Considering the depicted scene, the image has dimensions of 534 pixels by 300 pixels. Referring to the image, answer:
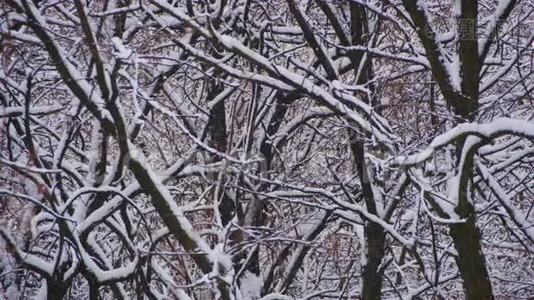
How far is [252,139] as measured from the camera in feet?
22.8

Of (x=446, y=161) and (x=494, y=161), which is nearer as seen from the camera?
(x=446, y=161)

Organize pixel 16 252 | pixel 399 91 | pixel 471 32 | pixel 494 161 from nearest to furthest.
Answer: pixel 471 32, pixel 16 252, pixel 399 91, pixel 494 161

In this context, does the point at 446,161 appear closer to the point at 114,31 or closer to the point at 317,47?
the point at 317,47

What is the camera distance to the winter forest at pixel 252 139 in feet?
16.7

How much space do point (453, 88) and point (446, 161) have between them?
72 cm

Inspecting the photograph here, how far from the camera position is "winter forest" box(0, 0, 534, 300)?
508 cm

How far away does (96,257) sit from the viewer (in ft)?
23.1

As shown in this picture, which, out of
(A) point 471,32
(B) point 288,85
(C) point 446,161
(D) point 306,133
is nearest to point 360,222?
(C) point 446,161

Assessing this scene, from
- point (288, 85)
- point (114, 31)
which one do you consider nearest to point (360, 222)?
point (288, 85)

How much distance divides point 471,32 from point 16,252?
4.04 metres

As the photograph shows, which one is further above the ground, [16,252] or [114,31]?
[114,31]

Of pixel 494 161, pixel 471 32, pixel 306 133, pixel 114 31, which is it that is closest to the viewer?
pixel 471 32

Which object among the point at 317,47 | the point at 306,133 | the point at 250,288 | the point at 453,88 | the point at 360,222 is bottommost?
the point at 250,288

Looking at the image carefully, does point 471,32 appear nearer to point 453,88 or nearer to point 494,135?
point 453,88
